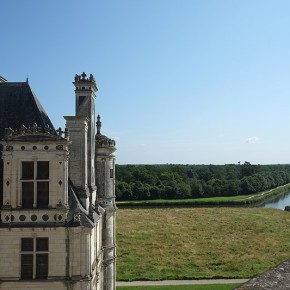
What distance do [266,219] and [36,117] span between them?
4804cm

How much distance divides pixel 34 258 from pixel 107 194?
5290 millimetres

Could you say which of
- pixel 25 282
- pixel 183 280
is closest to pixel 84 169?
pixel 25 282

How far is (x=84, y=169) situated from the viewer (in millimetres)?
14539

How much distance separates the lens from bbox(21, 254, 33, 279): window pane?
13.0 metres

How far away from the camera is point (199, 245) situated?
3934cm

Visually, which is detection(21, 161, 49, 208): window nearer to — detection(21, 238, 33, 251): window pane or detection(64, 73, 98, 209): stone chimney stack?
detection(21, 238, 33, 251): window pane

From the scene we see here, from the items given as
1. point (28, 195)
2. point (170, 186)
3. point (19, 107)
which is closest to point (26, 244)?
point (28, 195)

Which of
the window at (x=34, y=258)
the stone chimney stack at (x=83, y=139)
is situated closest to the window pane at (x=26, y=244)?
the window at (x=34, y=258)

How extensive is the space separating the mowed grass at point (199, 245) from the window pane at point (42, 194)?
16444 millimetres

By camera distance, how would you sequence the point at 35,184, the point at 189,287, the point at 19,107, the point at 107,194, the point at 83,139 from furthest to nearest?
1. the point at 189,287
2. the point at 107,194
3. the point at 19,107
4. the point at 83,139
5. the point at 35,184

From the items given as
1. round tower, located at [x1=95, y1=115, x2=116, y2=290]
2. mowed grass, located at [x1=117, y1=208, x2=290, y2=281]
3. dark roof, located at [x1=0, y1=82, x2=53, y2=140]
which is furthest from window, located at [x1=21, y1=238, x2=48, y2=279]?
mowed grass, located at [x1=117, y1=208, x2=290, y2=281]

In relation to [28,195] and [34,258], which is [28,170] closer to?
[28,195]

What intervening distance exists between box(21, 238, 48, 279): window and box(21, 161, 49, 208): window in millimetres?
1143

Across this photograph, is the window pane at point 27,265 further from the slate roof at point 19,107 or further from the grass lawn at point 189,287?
the grass lawn at point 189,287
